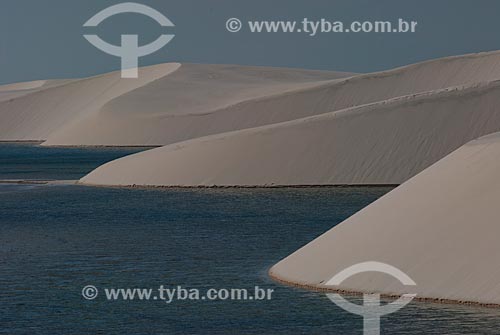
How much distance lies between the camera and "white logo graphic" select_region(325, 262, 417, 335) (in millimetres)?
21250

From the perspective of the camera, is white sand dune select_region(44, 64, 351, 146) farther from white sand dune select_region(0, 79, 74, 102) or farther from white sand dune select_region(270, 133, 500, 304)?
white sand dune select_region(270, 133, 500, 304)

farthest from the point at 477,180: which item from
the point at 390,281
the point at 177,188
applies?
the point at 177,188

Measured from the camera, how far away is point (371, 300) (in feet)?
74.5

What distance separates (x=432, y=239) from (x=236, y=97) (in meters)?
105

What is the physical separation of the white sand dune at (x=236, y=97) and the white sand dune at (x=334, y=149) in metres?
26.6

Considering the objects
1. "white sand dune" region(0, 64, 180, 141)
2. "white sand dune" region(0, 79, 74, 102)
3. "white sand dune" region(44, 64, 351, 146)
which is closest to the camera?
"white sand dune" region(44, 64, 351, 146)

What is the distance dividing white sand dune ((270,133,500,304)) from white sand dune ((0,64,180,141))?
130 m

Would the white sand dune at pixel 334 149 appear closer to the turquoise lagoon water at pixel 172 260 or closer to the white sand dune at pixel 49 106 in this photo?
the turquoise lagoon water at pixel 172 260

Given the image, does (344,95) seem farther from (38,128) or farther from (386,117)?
(38,128)

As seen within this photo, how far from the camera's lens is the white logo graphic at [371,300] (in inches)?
837

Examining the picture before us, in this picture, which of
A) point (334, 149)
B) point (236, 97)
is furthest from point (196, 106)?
point (334, 149)

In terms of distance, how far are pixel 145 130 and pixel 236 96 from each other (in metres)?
10.0

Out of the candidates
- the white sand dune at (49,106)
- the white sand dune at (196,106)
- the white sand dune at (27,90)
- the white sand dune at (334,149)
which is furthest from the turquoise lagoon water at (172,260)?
the white sand dune at (27,90)

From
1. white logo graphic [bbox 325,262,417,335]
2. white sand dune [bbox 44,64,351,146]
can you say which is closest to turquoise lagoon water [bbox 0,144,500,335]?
white logo graphic [bbox 325,262,417,335]
